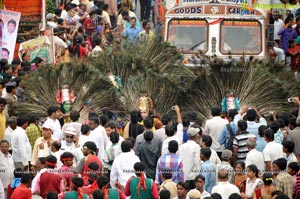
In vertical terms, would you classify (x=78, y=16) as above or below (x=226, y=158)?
above

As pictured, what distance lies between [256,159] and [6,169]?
12.7 ft

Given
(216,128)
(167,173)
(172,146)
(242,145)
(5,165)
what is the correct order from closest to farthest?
(167,173) → (172,146) → (5,165) → (242,145) → (216,128)

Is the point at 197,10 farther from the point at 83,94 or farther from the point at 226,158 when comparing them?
the point at 226,158

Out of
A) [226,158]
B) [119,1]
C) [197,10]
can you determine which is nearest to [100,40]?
[197,10]

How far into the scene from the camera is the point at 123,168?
22.6 meters

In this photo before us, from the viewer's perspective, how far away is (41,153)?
2366cm

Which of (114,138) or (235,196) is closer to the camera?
(235,196)

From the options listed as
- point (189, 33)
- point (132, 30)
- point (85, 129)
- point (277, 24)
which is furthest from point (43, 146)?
point (277, 24)

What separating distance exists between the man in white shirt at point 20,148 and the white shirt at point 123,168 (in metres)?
2.20

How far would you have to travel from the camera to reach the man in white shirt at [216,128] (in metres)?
25.3

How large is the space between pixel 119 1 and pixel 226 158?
55.6ft

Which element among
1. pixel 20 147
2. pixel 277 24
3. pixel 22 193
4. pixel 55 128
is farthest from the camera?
pixel 277 24

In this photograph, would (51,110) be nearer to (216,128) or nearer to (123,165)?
(216,128)

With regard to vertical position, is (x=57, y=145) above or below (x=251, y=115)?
below
